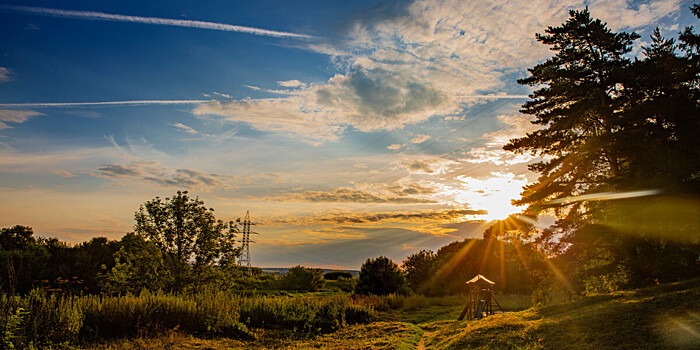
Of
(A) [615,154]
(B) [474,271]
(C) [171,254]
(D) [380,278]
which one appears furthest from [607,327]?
(B) [474,271]

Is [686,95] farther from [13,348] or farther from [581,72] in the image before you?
[13,348]

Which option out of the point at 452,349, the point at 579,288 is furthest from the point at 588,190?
the point at 452,349

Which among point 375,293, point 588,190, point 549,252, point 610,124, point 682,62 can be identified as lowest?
point 375,293

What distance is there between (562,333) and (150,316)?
1299 centimetres

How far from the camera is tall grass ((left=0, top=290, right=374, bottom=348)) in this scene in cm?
1102

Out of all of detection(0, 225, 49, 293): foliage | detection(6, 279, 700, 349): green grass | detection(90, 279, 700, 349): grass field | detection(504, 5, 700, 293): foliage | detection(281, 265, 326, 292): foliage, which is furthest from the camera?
detection(281, 265, 326, 292): foliage

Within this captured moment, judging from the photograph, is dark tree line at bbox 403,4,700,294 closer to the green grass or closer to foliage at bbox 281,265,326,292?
the green grass

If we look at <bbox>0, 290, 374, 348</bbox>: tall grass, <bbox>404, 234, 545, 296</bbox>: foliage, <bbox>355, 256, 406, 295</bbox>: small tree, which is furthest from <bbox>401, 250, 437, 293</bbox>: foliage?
<bbox>0, 290, 374, 348</bbox>: tall grass

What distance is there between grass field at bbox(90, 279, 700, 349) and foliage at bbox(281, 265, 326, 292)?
25.1 m

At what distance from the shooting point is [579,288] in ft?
72.0

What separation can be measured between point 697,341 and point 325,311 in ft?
48.6

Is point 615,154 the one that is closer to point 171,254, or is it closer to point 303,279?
point 171,254

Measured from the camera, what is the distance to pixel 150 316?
48.8ft

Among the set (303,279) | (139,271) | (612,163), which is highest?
(612,163)
